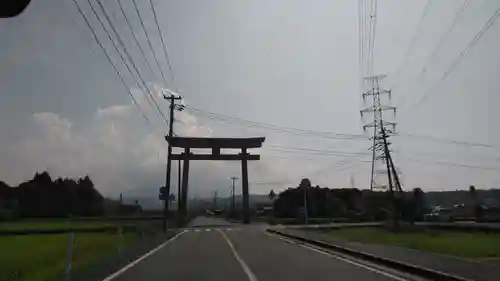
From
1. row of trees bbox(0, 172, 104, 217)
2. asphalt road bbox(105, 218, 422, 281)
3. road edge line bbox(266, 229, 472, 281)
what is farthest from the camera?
row of trees bbox(0, 172, 104, 217)

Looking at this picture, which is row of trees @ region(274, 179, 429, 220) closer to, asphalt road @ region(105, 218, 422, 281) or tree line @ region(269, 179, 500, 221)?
tree line @ region(269, 179, 500, 221)

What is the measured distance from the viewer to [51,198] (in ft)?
315

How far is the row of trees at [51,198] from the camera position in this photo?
92.4m

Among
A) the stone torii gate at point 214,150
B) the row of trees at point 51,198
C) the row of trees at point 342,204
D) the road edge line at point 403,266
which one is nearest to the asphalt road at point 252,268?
the road edge line at point 403,266

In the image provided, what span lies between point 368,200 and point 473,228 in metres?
40.5

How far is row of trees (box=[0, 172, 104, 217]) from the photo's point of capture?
9244 cm

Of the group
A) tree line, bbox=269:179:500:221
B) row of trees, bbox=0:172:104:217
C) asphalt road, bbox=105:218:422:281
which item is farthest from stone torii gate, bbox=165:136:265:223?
asphalt road, bbox=105:218:422:281

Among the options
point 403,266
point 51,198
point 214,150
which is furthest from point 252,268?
point 51,198

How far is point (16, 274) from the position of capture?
14.7m

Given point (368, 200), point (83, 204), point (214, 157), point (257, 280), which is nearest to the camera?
point (257, 280)

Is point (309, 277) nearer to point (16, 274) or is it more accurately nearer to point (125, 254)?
point (16, 274)

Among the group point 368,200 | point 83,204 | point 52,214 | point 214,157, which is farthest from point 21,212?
point 368,200

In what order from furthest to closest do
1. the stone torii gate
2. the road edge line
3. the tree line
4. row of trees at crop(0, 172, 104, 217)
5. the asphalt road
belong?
row of trees at crop(0, 172, 104, 217)
the tree line
the stone torii gate
the asphalt road
the road edge line

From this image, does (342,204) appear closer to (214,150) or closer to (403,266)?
(214,150)
